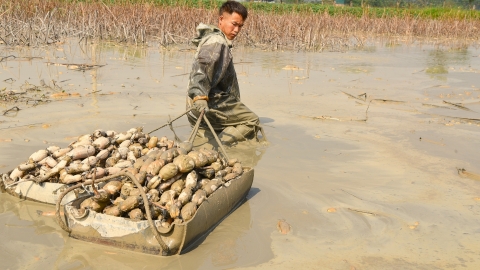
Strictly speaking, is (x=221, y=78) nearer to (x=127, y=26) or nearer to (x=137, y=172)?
(x=137, y=172)

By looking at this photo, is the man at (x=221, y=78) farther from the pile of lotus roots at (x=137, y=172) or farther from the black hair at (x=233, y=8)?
the pile of lotus roots at (x=137, y=172)

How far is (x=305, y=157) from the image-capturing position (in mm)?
5316

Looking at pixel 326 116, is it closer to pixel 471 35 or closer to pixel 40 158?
pixel 40 158

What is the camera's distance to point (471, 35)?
2427 cm

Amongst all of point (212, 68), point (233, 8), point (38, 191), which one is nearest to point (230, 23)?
point (233, 8)

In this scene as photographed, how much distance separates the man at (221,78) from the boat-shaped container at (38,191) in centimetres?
130

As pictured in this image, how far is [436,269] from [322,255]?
68 cm

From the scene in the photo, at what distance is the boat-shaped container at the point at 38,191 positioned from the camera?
3.69 meters

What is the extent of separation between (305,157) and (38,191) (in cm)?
259

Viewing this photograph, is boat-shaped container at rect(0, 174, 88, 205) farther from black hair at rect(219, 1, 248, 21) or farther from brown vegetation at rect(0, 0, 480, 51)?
brown vegetation at rect(0, 0, 480, 51)

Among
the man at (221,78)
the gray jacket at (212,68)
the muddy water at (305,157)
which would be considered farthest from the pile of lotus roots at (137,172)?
the gray jacket at (212,68)

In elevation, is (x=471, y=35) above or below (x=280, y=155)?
above

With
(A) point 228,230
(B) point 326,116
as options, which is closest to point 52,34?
(B) point 326,116

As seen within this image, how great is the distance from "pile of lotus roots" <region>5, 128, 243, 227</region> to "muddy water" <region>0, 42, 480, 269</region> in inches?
9.8
